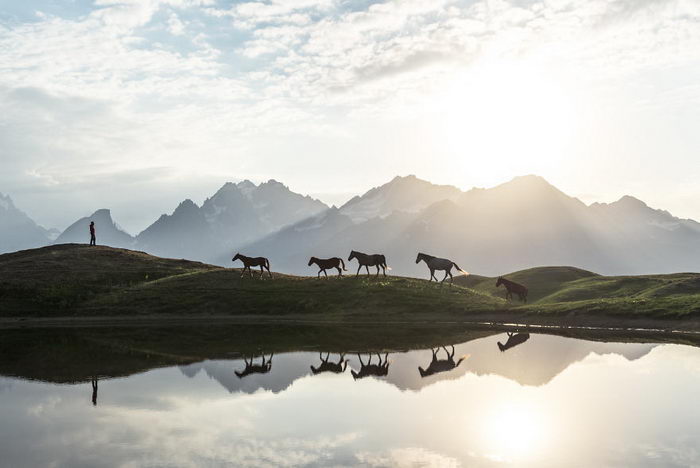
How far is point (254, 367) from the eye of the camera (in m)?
33.8

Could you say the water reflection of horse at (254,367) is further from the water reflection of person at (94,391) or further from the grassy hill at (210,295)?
the grassy hill at (210,295)

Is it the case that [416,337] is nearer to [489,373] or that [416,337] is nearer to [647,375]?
[489,373]

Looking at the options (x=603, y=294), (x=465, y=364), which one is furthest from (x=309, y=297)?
(x=603, y=294)

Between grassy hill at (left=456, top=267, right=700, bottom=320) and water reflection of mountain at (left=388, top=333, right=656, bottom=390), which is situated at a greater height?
grassy hill at (left=456, top=267, right=700, bottom=320)

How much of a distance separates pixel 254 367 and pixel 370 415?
1327cm

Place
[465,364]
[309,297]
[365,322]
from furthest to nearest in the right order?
1. [309,297]
2. [365,322]
3. [465,364]

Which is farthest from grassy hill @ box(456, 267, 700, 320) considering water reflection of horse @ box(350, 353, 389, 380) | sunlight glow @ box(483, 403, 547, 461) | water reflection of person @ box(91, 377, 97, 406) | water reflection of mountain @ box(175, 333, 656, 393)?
water reflection of person @ box(91, 377, 97, 406)

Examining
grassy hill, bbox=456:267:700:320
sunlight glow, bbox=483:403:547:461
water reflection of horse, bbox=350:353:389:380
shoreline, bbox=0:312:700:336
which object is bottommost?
sunlight glow, bbox=483:403:547:461

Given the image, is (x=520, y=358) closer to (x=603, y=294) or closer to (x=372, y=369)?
(x=372, y=369)

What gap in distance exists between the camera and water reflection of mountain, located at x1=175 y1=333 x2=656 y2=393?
95.8ft

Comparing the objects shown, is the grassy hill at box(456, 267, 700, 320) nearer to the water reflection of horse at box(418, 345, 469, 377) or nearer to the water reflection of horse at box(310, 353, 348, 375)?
the water reflection of horse at box(418, 345, 469, 377)

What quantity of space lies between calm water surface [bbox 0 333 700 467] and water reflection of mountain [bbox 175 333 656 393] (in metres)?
0.18

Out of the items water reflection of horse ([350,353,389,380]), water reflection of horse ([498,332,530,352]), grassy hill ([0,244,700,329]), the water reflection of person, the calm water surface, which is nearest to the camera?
the calm water surface

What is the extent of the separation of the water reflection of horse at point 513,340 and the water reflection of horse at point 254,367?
17.3 m
